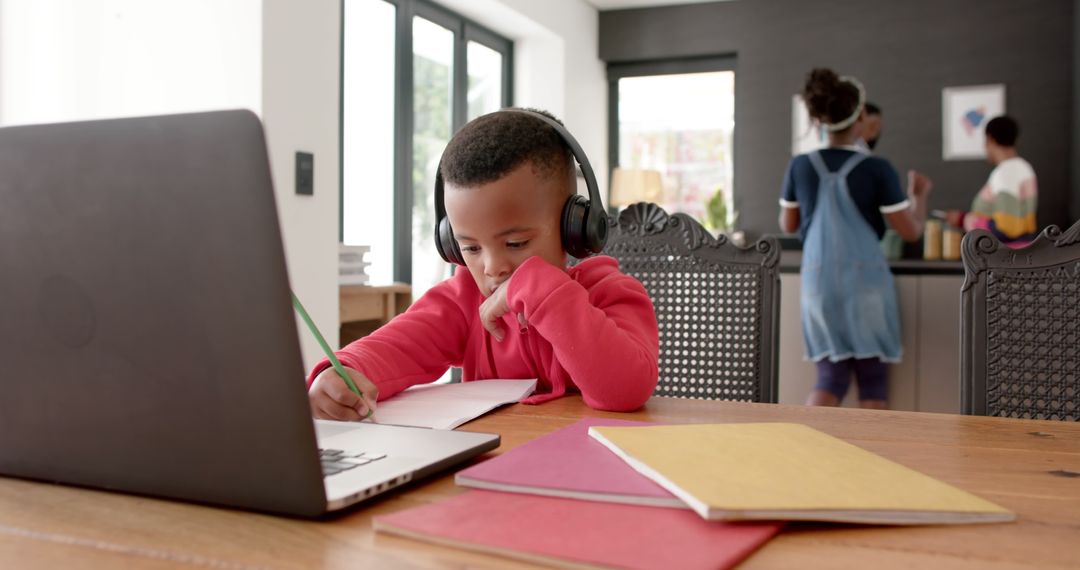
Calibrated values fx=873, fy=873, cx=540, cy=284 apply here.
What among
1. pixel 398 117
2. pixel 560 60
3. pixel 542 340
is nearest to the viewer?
pixel 542 340

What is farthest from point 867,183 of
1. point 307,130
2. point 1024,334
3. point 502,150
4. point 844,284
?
point 502,150

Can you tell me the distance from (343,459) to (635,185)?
4.72 metres

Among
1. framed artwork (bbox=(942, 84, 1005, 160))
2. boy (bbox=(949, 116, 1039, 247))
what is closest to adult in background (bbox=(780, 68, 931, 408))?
boy (bbox=(949, 116, 1039, 247))

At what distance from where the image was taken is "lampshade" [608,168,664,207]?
5.21 meters

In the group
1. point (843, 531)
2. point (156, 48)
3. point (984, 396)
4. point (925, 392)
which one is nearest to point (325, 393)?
point (843, 531)

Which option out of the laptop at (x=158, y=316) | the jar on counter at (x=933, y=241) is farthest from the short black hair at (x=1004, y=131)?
the laptop at (x=158, y=316)

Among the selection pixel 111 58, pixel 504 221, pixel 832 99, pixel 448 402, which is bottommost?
pixel 448 402

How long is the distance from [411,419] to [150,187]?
0.45m

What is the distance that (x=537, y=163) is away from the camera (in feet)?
3.51

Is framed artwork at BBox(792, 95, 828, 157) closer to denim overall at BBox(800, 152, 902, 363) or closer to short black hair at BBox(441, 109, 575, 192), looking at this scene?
denim overall at BBox(800, 152, 902, 363)

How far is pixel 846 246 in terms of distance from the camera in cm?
278

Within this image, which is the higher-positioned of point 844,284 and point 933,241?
point 933,241

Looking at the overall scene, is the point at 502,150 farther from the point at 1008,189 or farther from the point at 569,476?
the point at 1008,189

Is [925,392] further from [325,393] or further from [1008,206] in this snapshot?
[325,393]
